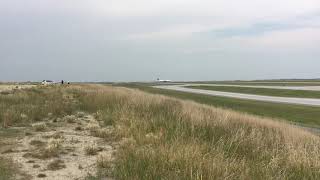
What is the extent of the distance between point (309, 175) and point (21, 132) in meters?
9.30

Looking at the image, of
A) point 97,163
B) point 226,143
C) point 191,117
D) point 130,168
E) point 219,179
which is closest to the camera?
point 219,179

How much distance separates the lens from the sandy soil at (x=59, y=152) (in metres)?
10.0

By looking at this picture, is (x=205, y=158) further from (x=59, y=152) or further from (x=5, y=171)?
(x=59, y=152)

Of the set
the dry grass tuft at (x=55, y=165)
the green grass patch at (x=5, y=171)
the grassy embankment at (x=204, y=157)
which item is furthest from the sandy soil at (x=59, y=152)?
the grassy embankment at (x=204, y=157)

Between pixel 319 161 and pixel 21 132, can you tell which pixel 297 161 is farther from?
pixel 21 132

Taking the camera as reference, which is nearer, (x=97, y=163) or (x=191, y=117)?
(x=97, y=163)

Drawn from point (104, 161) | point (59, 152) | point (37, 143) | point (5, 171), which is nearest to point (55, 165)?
point (104, 161)

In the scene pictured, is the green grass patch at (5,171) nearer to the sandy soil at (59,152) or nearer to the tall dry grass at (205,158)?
the sandy soil at (59,152)

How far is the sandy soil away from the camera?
10.0 metres

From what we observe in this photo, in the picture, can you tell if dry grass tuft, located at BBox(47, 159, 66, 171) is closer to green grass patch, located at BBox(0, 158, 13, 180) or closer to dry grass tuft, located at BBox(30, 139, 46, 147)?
green grass patch, located at BBox(0, 158, 13, 180)

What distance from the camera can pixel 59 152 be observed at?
12.1 meters

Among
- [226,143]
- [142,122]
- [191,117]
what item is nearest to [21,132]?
[142,122]

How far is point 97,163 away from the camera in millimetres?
10453

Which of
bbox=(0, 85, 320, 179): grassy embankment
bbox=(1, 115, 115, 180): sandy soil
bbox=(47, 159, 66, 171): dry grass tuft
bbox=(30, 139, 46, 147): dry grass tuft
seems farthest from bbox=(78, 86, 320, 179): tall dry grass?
bbox=(30, 139, 46, 147): dry grass tuft
